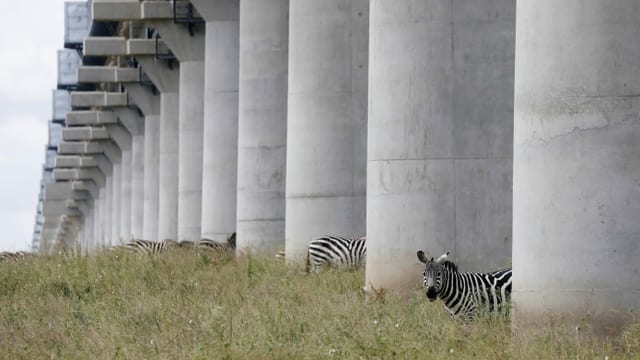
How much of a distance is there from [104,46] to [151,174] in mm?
9751

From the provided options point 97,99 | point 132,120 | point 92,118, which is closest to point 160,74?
point 97,99

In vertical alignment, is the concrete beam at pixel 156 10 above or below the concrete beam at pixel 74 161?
above

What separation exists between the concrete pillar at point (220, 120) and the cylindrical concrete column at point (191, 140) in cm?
678

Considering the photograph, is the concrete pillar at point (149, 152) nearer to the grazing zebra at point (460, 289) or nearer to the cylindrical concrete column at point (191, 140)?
the cylindrical concrete column at point (191, 140)

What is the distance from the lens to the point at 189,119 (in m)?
55.0

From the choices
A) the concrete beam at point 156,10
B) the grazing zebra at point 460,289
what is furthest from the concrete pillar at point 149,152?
the grazing zebra at point 460,289

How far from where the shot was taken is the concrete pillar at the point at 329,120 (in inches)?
1189

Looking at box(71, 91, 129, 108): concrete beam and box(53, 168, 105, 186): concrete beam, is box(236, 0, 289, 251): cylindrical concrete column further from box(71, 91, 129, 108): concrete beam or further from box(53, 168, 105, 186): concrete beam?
box(53, 168, 105, 186): concrete beam

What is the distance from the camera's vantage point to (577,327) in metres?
16.1

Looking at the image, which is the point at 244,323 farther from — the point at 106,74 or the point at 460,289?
the point at 106,74

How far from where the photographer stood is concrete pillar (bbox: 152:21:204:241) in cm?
5344

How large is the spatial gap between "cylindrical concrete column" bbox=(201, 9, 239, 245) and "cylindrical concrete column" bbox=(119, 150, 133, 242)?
31.3m

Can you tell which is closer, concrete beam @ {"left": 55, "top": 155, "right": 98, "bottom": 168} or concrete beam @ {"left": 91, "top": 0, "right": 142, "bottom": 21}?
concrete beam @ {"left": 91, "top": 0, "right": 142, "bottom": 21}

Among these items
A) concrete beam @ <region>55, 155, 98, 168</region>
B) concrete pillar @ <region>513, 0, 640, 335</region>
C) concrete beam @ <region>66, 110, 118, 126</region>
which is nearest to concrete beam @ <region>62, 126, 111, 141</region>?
concrete beam @ <region>66, 110, 118, 126</region>
